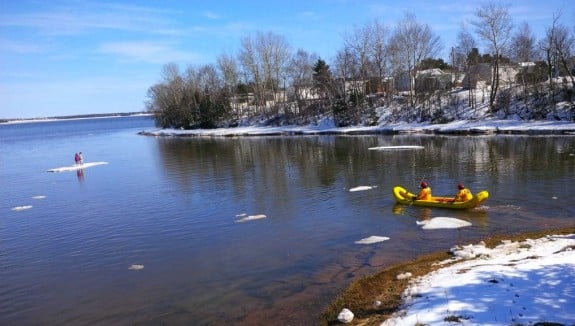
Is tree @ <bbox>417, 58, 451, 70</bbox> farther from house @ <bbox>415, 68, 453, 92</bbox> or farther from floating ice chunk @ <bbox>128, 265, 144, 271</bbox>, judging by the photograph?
floating ice chunk @ <bbox>128, 265, 144, 271</bbox>

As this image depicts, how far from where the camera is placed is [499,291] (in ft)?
32.6

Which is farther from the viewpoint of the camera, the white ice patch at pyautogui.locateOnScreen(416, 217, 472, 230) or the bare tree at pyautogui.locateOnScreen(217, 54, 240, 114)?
the bare tree at pyautogui.locateOnScreen(217, 54, 240, 114)

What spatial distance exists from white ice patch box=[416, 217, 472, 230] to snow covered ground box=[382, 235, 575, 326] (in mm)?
4535

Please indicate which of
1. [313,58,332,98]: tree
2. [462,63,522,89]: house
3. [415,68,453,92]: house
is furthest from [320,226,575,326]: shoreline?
[313,58,332,98]: tree

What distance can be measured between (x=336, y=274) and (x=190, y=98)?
97.1m

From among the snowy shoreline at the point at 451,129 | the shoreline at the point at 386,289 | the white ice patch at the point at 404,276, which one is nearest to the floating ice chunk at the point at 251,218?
the shoreline at the point at 386,289

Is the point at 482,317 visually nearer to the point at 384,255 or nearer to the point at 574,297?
the point at 574,297

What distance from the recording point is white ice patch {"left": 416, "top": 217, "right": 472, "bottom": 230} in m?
17.9

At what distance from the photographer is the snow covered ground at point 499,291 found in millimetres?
8711

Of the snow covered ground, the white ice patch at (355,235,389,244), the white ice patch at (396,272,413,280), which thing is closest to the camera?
the snow covered ground

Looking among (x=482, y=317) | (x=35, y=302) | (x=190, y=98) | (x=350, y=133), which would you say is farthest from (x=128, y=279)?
(x=190, y=98)

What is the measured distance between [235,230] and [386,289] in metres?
9.30

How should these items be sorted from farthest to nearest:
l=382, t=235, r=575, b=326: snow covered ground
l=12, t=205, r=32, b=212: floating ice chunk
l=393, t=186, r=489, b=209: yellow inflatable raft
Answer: l=12, t=205, r=32, b=212: floating ice chunk < l=393, t=186, r=489, b=209: yellow inflatable raft < l=382, t=235, r=575, b=326: snow covered ground

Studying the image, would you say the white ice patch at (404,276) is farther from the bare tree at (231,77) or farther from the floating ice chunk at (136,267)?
the bare tree at (231,77)
